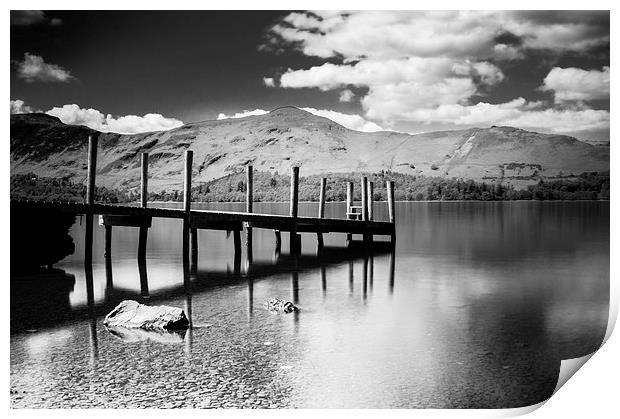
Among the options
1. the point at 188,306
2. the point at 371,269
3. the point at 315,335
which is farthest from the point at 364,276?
the point at 315,335

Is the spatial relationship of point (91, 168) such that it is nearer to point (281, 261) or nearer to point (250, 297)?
point (250, 297)

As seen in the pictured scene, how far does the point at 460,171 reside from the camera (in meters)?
39.2

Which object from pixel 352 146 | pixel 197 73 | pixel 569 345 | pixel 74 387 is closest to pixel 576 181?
pixel 569 345

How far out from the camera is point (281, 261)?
12.8 meters

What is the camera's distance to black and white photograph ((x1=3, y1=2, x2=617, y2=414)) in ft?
17.1

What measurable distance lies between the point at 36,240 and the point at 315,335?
281 inches

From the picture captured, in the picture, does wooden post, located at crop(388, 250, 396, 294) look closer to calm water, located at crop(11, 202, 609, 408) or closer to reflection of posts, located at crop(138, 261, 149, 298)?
calm water, located at crop(11, 202, 609, 408)

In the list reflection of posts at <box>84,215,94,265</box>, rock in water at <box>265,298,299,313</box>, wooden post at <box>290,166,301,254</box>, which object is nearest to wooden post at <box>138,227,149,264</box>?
reflection of posts at <box>84,215,94,265</box>

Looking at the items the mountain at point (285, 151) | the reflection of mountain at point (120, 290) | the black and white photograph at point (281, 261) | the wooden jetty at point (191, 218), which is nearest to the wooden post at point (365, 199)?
the wooden jetty at point (191, 218)

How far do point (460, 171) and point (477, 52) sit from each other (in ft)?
105

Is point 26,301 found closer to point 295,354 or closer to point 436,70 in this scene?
point 295,354

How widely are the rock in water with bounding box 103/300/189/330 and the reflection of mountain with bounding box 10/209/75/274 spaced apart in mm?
3739
